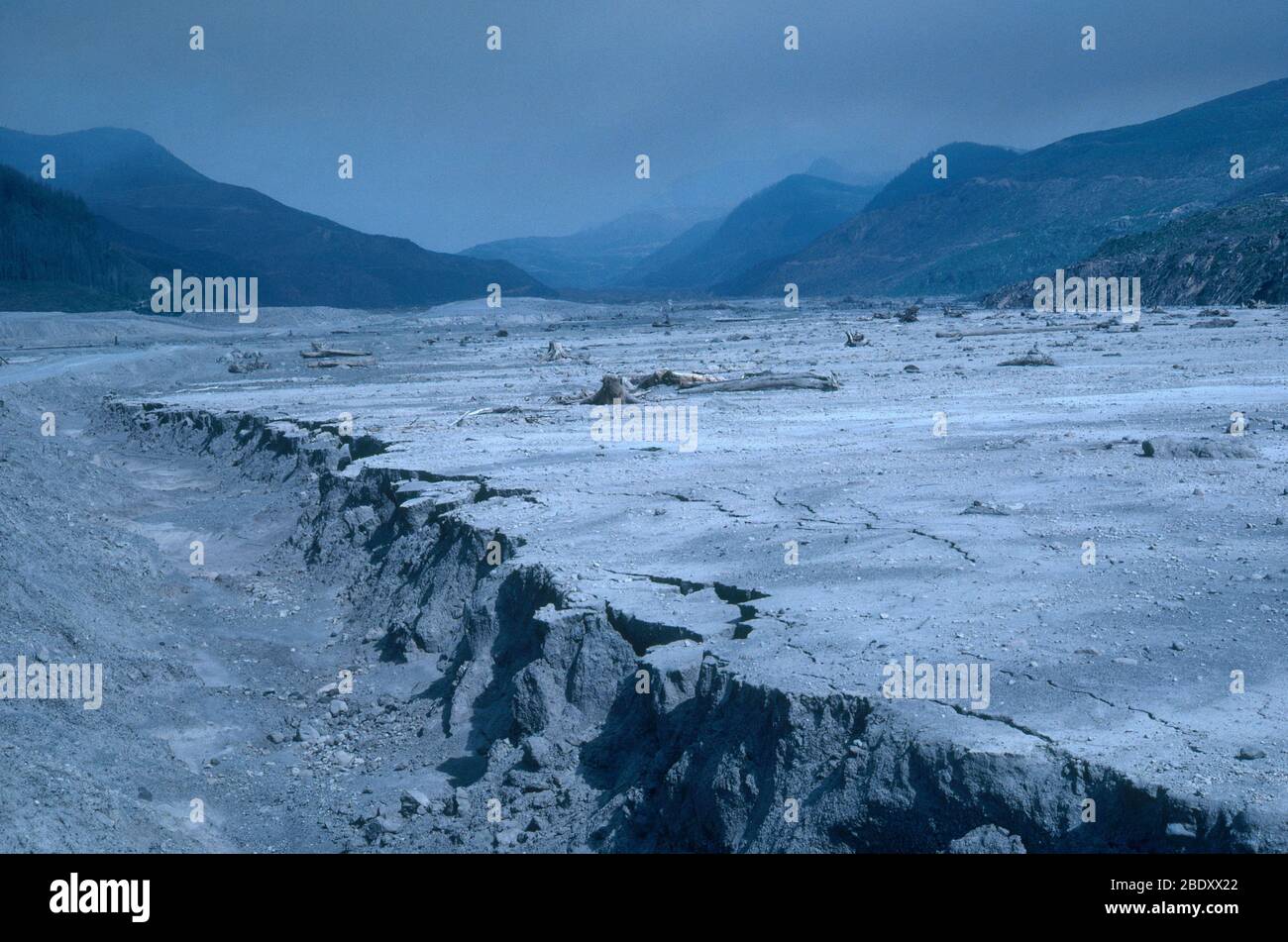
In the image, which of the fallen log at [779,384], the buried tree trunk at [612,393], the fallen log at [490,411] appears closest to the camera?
the fallen log at [490,411]

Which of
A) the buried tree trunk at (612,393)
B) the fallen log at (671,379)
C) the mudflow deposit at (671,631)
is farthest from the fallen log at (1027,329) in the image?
the buried tree trunk at (612,393)

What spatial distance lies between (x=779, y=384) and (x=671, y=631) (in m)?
11.2

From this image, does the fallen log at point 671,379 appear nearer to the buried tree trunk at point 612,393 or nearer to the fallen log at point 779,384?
the fallen log at point 779,384

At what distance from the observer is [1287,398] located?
12477 mm

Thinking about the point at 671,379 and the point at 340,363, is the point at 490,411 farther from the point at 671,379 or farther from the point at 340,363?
the point at 340,363

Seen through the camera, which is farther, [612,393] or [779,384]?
[779,384]

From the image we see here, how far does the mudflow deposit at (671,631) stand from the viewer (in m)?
4.03

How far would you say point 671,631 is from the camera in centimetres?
559

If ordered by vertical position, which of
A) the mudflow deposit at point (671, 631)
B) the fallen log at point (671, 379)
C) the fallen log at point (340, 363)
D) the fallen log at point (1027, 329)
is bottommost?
the mudflow deposit at point (671, 631)

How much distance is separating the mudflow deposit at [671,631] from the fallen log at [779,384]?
2.07 meters

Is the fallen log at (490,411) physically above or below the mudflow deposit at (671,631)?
above

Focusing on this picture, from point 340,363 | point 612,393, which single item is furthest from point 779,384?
point 340,363

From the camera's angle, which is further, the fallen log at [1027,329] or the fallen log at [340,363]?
the fallen log at [1027,329]
